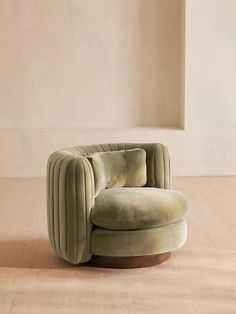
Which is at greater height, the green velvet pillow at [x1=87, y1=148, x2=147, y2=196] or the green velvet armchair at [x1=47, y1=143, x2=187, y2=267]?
the green velvet pillow at [x1=87, y1=148, x2=147, y2=196]

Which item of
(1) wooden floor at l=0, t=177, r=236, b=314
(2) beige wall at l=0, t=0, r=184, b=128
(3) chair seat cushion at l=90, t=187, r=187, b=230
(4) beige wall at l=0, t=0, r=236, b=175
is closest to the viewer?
(1) wooden floor at l=0, t=177, r=236, b=314

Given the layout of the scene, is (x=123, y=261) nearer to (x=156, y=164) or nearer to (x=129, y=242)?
(x=129, y=242)

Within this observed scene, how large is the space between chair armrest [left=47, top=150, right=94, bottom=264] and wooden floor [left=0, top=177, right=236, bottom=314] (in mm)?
142

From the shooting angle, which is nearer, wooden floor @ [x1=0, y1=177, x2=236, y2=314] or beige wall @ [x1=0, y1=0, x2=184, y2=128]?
wooden floor @ [x1=0, y1=177, x2=236, y2=314]

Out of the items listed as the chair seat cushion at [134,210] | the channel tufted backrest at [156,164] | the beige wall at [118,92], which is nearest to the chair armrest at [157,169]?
the channel tufted backrest at [156,164]

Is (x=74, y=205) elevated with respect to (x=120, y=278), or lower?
elevated

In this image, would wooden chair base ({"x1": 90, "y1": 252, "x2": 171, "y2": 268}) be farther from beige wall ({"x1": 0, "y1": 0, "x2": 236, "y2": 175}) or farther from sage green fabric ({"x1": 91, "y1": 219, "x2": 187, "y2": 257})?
beige wall ({"x1": 0, "y1": 0, "x2": 236, "y2": 175})

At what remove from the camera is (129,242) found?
409cm

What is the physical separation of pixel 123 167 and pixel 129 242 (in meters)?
0.63

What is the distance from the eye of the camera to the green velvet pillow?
4504mm

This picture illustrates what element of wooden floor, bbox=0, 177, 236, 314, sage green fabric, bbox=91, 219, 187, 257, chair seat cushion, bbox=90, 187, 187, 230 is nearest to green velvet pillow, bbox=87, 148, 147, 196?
chair seat cushion, bbox=90, 187, 187, 230

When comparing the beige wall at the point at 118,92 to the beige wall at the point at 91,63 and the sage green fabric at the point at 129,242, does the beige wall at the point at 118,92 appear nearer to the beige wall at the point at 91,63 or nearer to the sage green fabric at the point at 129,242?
the beige wall at the point at 91,63

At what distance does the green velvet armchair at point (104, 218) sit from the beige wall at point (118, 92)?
3.08 metres

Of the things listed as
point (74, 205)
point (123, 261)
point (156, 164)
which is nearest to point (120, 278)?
point (123, 261)
